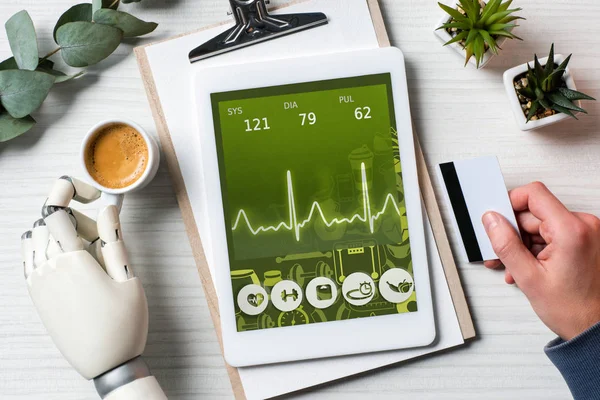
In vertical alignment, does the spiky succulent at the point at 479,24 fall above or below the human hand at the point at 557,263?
above

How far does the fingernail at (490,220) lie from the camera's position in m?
0.68

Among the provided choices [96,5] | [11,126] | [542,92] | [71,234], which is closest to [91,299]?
[71,234]

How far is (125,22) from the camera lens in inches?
27.7

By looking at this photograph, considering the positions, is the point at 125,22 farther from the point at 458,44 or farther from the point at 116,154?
the point at 458,44

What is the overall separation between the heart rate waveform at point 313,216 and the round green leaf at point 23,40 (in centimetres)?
34

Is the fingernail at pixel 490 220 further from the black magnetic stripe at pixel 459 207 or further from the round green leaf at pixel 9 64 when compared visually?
the round green leaf at pixel 9 64

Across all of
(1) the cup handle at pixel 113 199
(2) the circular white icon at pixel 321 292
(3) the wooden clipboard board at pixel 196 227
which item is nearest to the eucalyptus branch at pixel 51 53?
(3) the wooden clipboard board at pixel 196 227

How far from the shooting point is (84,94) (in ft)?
2.42

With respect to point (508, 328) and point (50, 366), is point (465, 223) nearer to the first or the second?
point (508, 328)

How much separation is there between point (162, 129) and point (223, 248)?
177mm

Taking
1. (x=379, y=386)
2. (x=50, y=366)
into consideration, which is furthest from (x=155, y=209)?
(x=379, y=386)

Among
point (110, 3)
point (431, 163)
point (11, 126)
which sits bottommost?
point (431, 163)

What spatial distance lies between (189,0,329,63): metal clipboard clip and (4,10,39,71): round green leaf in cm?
20

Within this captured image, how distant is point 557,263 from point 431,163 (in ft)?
0.64
